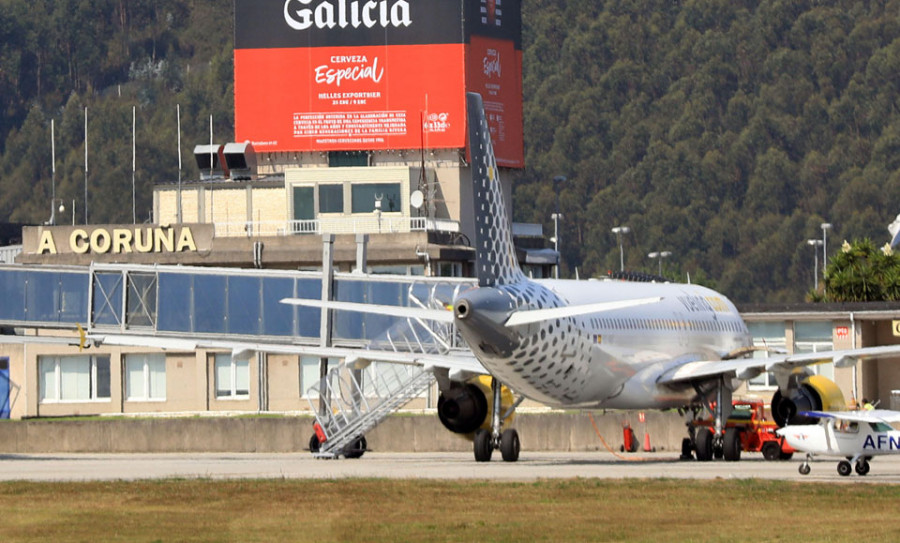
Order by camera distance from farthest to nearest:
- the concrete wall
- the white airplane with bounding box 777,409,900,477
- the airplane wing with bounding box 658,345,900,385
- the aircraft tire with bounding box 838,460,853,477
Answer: the concrete wall → the airplane wing with bounding box 658,345,900,385 → the aircraft tire with bounding box 838,460,853,477 → the white airplane with bounding box 777,409,900,477

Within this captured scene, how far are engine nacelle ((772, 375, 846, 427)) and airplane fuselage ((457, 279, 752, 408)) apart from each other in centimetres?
225

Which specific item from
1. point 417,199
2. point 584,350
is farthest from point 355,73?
point 584,350

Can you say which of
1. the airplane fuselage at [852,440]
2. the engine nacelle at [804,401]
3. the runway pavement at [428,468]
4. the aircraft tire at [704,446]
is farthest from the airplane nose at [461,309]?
the engine nacelle at [804,401]

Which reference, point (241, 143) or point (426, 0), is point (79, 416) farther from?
point (426, 0)

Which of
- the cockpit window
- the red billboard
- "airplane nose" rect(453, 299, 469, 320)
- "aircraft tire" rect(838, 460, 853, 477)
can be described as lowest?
"aircraft tire" rect(838, 460, 853, 477)

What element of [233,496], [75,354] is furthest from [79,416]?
[233,496]

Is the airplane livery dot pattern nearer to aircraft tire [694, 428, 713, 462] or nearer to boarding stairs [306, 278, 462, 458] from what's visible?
aircraft tire [694, 428, 713, 462]

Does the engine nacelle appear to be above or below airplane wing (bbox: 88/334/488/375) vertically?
below

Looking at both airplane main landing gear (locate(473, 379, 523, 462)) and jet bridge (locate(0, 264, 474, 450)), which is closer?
airplane main landing gear (locate(473, 379, 523, 462))

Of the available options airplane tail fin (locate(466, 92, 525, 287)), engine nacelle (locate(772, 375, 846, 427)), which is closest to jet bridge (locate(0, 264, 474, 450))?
engine nacelle (locate(772, 375, 846, 427))

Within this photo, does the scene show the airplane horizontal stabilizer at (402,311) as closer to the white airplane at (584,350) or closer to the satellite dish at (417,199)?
the white airplane at (584,350)

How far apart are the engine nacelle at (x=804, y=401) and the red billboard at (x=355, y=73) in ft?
161

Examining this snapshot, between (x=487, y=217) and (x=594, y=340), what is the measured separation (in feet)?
14.3

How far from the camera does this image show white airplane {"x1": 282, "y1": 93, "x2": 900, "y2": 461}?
130 feet
